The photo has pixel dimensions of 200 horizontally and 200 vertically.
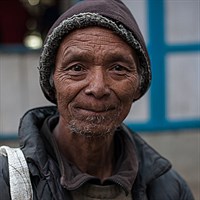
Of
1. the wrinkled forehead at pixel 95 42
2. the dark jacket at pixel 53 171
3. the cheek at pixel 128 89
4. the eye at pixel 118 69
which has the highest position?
the wrinkled forehead at pixel 95 42

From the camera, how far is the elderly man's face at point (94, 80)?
7.64 ft

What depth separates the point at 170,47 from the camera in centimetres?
691

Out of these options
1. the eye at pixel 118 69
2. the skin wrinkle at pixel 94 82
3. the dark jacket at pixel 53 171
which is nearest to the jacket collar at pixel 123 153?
the dark jacket at pixel 53 171

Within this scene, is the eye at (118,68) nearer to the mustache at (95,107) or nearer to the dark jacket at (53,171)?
the mustache at (95,107)

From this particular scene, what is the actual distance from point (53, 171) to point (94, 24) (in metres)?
0.56

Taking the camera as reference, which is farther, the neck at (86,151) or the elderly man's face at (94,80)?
the neck at (86,151)

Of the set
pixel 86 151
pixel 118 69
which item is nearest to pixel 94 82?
pixel 118 69

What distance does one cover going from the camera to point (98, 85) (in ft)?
7.51

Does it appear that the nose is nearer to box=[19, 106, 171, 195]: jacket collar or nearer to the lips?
the lips

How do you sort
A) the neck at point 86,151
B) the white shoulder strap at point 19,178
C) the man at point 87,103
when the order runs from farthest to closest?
the neck at point 86,151
the man at point 87,103
the white shoulder strap at point 19,178

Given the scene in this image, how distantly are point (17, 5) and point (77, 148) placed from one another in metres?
8.30

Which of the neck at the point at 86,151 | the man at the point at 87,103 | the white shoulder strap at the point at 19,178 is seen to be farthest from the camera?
the neck at the point at 86,151

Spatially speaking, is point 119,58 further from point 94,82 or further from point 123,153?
point 123,153

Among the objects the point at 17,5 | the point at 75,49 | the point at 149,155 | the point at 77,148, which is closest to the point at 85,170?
the point at 77,148
